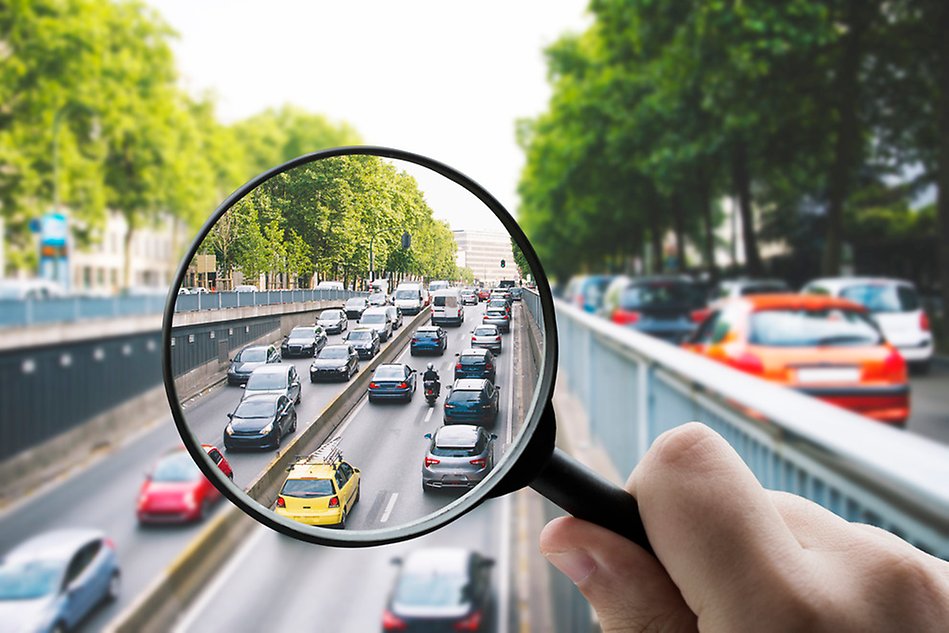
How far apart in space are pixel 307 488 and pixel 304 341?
0.63 ft

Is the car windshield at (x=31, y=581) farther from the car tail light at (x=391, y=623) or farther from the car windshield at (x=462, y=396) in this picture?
the car windshield at (x=462, y=396)

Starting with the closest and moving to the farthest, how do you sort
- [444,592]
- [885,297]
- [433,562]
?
1. [885,297]
2. [433,562]
3. [444,592]

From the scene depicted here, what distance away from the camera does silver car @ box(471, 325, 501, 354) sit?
1212 mm

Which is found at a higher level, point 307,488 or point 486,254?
point 486,254

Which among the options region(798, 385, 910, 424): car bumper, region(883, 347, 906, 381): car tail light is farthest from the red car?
region(883, 347, 906, 381): car tail light

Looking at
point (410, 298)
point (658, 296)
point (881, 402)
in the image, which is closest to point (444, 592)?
point (658, 296)

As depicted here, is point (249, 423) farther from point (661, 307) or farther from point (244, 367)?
point (661, 307)

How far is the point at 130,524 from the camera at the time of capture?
65875 mm

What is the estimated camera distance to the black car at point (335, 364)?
1.14 m

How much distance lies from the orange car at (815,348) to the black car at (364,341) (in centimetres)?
554

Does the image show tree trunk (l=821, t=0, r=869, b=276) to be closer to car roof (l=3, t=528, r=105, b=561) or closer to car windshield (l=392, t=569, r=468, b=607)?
car windshield (l=392, t=569, r=468, b=607)

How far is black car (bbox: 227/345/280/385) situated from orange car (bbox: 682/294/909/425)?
560cm

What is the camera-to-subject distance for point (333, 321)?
116 cm

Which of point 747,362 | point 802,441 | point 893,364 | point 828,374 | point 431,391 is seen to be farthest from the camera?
point 747,362
